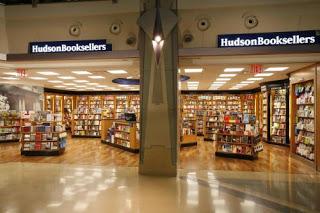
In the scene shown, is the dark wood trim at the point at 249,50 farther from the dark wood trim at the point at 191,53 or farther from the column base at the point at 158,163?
the column base at the point at 158,163

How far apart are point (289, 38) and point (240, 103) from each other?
12311mm

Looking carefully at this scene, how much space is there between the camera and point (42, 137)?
9320 mm

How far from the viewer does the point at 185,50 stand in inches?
256

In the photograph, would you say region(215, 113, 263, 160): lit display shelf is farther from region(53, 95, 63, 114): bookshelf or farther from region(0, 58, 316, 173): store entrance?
region(53, 95, 63, 114): bookshelf

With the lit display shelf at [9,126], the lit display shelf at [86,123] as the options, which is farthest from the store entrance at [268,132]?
the lit display shelf at [9,126]

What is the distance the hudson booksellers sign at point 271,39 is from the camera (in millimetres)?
6047

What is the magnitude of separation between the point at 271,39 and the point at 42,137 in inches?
315

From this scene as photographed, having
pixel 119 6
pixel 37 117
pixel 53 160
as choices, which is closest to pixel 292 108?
pixel 119 6

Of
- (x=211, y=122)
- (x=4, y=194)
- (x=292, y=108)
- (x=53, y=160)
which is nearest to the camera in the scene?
(x=4, y=194)

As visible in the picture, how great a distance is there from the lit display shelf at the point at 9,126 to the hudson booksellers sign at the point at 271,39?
11.3 metres

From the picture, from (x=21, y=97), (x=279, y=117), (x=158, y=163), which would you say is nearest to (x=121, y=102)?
(x=21, y=97)

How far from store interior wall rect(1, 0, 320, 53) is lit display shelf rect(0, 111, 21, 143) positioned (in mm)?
6652

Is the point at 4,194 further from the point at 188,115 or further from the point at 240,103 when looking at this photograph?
the point at 240,103

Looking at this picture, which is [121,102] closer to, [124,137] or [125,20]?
[124,137]
